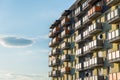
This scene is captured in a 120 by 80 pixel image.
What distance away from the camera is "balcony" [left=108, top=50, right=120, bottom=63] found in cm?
4784

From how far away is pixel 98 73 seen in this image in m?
57.4

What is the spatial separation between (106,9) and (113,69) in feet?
34.8

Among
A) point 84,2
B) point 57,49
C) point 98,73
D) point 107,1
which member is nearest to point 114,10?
point 107,1

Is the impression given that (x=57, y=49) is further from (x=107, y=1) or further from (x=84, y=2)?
(x=107, y=1)

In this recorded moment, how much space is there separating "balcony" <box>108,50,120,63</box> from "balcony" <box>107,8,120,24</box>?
4837 mm

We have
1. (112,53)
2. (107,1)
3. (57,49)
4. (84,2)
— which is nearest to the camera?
(112,53)

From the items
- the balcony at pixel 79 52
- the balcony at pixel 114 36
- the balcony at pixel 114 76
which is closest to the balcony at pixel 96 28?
the balcony at pixel 114 36

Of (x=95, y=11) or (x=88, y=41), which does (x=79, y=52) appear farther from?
(x=95, y=11)

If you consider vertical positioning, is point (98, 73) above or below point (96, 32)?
below

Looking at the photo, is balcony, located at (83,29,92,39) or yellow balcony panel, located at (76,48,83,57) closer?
balcony, located at (83,29,92,39)

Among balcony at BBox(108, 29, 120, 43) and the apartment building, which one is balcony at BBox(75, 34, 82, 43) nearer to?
the apartment building

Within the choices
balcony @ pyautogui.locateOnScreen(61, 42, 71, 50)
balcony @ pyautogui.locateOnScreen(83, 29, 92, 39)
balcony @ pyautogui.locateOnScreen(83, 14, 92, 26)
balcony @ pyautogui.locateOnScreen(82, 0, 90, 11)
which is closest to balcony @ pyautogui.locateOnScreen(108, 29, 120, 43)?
balcony @ pyautogui.locateOnScreen(83, 29, 92, 39)

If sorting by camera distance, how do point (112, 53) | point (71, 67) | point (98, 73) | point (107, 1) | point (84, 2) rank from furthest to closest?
point (71, 67)
point (84, 2)
point (98, 73)
point (107, 1)
point (112, 53)

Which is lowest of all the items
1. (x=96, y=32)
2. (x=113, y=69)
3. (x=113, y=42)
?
(x=113, y=69)
